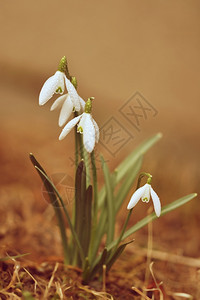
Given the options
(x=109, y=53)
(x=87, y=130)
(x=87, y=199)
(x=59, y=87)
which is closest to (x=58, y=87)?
(x=59, y=87)

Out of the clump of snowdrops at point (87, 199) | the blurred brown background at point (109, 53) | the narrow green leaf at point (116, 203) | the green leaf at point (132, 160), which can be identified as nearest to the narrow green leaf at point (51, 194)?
the clump of snowdrops at point (87, 199)

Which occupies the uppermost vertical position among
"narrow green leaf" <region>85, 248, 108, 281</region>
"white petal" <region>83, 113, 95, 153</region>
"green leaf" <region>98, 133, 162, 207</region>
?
"white petal" <region>83, 113, 95, 153</region>

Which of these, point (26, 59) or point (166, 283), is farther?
point (26, 59)

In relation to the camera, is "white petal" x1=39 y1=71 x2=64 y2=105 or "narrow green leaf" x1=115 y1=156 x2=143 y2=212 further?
"narrow green leaf" x1=115 y1=156 x2=143 y2=212

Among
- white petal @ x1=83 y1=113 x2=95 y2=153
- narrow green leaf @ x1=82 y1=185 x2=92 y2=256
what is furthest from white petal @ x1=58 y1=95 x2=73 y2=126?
narrow green leaf @ x1=82 y1=185 x2=92 y2=256

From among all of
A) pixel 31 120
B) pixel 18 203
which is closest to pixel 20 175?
pixel 18 203

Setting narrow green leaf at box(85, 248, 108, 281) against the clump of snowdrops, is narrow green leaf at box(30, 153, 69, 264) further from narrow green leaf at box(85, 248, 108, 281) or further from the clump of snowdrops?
narrow green leaf at box(85, 248, 108, 281)

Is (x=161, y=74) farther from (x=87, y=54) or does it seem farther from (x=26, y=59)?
(x=26, y=59)
